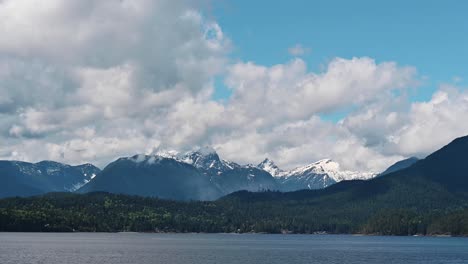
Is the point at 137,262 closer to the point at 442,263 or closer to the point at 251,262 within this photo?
the point at 251,262

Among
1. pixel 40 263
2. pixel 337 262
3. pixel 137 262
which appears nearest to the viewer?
pixel 40 263

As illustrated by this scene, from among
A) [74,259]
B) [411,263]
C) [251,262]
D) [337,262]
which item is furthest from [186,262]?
[411,263]

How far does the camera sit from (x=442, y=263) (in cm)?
19788

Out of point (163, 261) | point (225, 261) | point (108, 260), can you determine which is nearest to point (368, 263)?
point (225, 261)

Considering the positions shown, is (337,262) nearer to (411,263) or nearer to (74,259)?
(411,263)

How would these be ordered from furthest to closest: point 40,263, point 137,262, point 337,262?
point 337,262, point 137,262, point 40,263

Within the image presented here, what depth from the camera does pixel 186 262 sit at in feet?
619

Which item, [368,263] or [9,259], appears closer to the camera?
[9,259]

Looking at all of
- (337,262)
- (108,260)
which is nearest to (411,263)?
(337,262)

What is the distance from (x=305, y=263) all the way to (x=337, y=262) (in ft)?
41.0

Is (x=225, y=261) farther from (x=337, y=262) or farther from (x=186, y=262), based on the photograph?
(x=337, y=262)

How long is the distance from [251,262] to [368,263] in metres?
34.8

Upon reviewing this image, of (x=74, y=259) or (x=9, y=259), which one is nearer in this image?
(x=9, y=259)

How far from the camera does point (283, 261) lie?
7781 inches
